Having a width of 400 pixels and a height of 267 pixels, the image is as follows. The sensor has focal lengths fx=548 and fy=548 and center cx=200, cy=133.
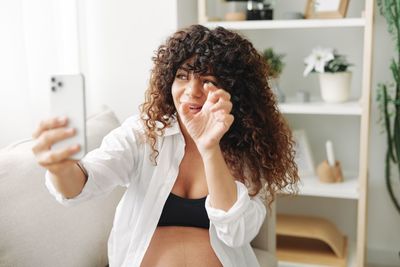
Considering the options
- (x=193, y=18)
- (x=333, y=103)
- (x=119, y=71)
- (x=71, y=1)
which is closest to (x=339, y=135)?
(x=333, y=103)

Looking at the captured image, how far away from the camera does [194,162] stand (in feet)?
4.95

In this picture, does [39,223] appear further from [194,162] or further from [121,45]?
[121,45]

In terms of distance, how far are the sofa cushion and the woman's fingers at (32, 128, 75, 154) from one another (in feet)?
1.31

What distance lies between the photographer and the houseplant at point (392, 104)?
216 cm

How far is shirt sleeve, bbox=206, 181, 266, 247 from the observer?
130cm

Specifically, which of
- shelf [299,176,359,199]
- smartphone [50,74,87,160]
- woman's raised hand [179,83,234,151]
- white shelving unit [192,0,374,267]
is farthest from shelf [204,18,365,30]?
smartphone [50,74,87,160]

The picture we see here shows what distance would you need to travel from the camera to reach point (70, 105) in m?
1.03

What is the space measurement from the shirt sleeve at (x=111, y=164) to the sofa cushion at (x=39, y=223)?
0.54 feet

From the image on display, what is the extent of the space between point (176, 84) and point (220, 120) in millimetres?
219

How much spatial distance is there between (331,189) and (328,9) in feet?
2.32

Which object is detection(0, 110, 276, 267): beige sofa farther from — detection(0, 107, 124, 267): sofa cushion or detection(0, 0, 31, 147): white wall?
detection(0, 0, 31, 147): white wall

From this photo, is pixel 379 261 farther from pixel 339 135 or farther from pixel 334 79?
pixel 334 79

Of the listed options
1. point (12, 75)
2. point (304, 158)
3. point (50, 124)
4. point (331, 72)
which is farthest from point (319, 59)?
point (50, 124)

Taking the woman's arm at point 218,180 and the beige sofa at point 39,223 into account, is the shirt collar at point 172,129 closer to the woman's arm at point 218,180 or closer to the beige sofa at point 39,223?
the woman's arm at point 218,180
